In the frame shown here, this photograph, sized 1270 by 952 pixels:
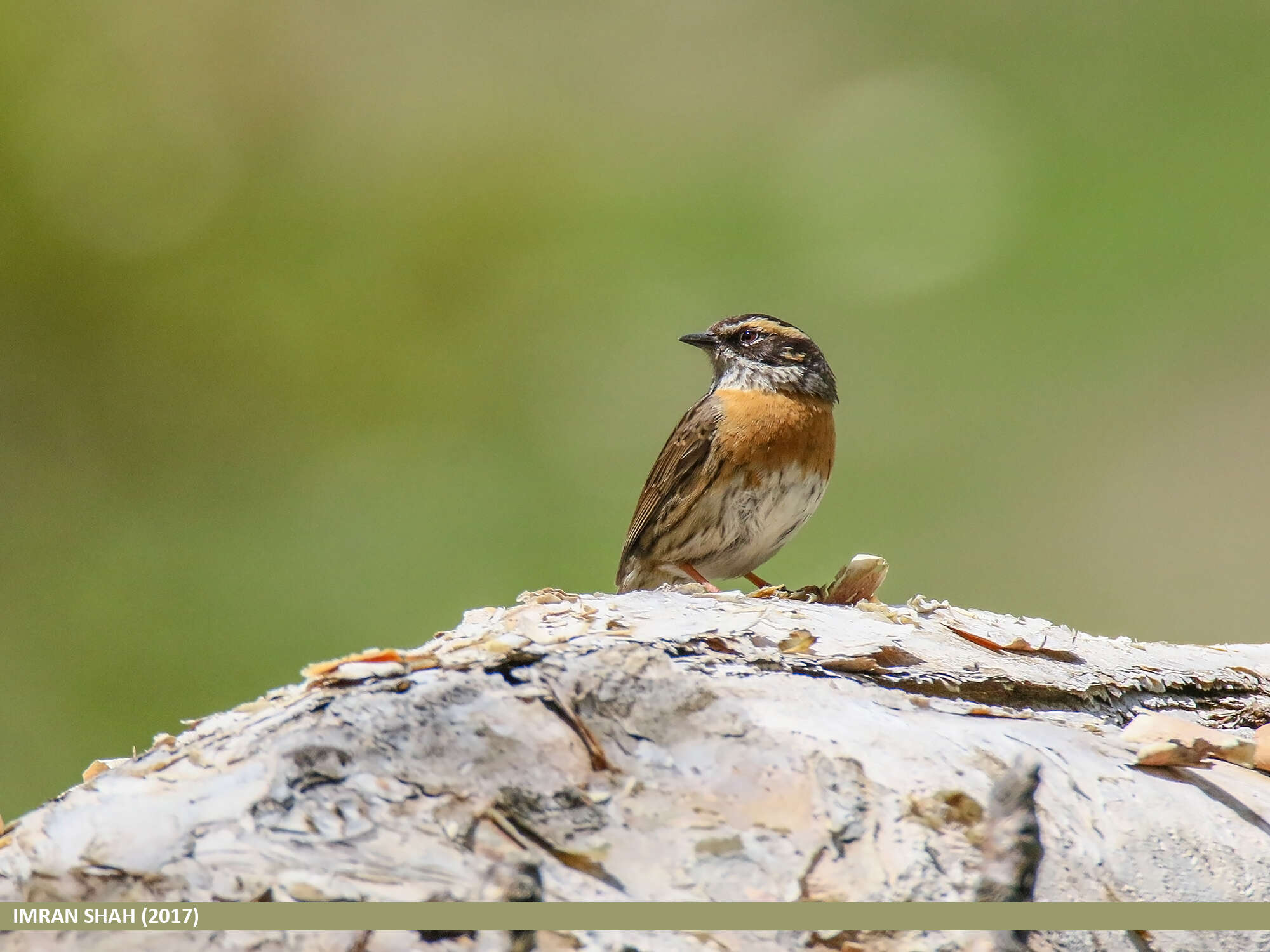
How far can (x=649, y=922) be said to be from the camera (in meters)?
1.39

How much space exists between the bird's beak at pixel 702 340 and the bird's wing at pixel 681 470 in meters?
0.31

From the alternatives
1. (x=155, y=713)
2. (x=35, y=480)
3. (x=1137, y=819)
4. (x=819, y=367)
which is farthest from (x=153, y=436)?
(x=1137, y=819)

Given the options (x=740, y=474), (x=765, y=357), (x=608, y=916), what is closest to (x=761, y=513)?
(x=740, y=474)

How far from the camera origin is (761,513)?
12.8ft

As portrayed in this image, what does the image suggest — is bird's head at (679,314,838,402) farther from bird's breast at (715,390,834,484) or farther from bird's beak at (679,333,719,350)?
bird's breast at (715,390,834,484)

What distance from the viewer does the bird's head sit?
14.0ft

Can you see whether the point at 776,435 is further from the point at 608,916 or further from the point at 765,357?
the point at 608,916

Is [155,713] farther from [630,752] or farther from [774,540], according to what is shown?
[630,752]

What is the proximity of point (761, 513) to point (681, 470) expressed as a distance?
32 cm

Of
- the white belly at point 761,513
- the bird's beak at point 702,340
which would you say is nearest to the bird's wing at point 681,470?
the white belly at point 761,513

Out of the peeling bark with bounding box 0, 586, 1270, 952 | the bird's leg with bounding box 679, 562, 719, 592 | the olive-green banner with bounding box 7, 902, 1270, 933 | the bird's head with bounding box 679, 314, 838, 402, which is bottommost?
the olive-green banner with bounding box 7, 902, 1270, 933

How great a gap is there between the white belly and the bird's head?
43 centimetres

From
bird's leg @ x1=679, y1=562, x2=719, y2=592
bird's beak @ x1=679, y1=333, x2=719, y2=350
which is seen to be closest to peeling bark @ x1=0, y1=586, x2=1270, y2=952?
bird's leg @ x1=679, y1=562, x2=719, y2=592

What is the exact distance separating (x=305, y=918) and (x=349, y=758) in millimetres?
240
